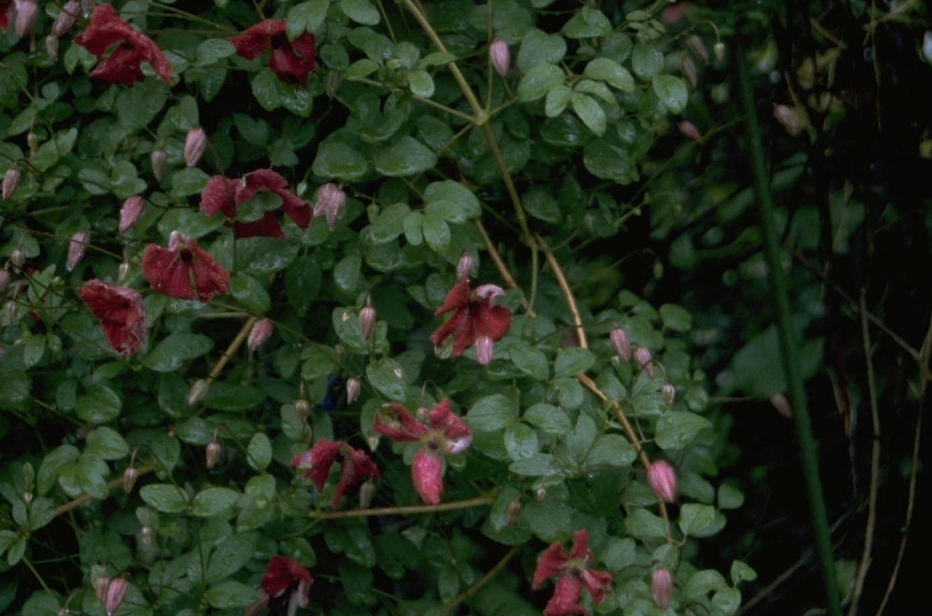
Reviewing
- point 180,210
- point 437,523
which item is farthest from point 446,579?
point 180,210

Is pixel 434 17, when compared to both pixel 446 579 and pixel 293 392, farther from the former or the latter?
pixel 446 579

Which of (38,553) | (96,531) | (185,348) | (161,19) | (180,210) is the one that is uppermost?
(161,19)

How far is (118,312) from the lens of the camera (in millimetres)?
1185

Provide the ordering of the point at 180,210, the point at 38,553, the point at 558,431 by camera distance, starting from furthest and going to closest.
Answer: the point at 38,553
the point at 180,210
the point at 558,431

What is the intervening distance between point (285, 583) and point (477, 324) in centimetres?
40

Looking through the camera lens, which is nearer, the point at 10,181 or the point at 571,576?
the point at 571,576

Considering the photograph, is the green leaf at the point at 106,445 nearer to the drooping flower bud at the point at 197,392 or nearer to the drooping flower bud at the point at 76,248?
the drooping flower bud at the point at 197,392

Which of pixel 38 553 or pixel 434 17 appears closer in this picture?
pixel 434 17

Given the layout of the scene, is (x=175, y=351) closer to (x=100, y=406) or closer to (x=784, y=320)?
(x=100, y=406)

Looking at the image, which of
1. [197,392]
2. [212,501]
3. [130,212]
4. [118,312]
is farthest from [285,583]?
[130,212]

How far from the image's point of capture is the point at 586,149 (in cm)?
136

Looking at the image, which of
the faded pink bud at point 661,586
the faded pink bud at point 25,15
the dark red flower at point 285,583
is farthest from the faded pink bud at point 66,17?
the faded pink bud at point 661,586

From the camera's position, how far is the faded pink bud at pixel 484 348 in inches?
46.0

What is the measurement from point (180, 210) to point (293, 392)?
275 mm
